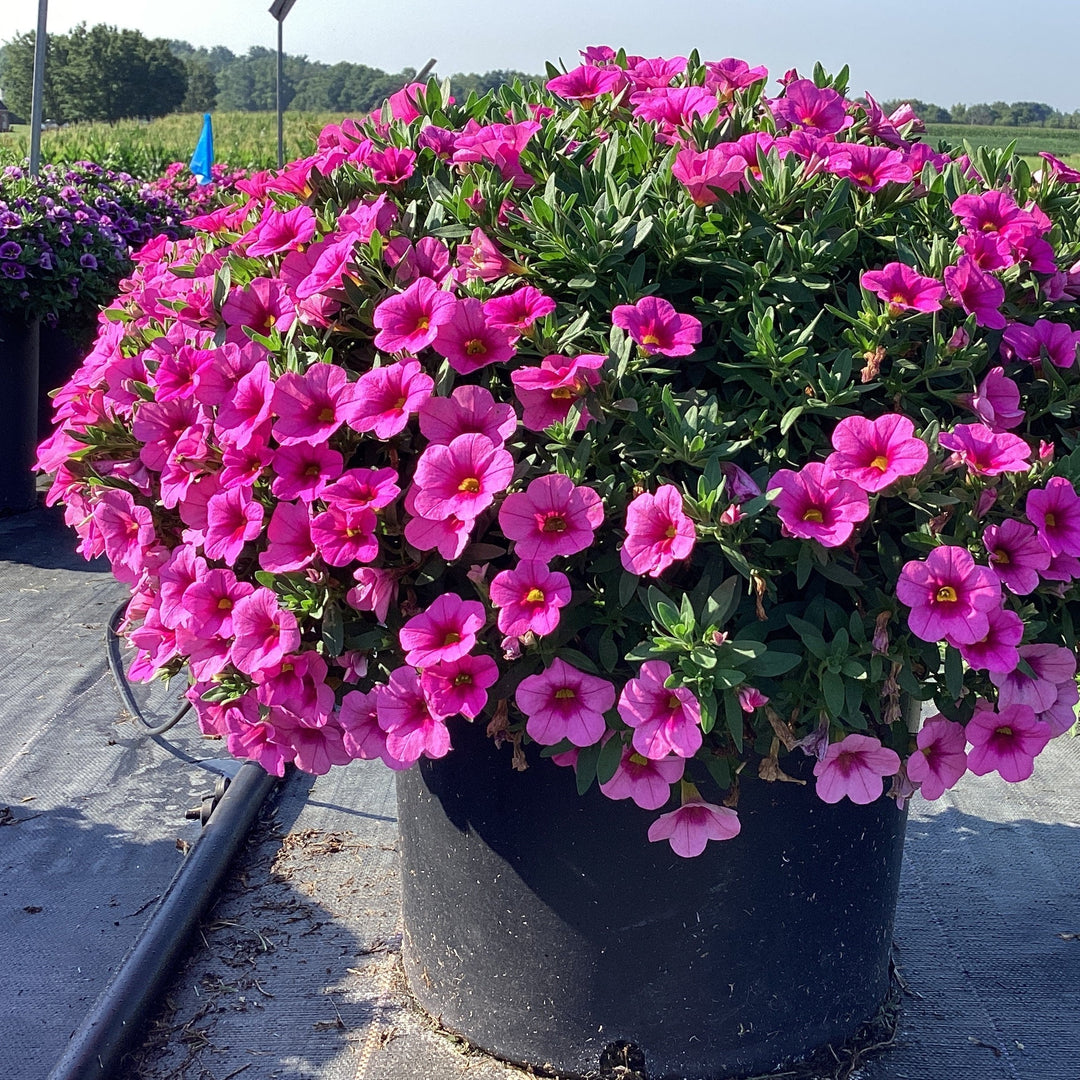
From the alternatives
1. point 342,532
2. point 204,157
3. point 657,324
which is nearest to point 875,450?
point 657,324

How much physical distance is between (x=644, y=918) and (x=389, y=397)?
0.84 m

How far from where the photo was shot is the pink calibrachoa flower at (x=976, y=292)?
1.46 meters

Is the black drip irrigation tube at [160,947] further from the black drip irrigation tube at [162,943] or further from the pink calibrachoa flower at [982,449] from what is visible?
the pink calibrachoa flower at [982,449]

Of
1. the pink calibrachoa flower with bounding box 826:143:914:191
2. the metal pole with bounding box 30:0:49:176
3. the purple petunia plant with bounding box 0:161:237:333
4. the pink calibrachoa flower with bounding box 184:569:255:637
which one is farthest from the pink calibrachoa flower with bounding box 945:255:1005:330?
the metal pole with bounding box 30:0:49:176

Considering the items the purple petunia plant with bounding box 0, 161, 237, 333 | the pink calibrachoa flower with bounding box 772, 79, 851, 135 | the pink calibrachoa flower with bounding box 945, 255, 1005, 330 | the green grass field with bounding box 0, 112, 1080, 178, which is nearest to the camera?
the pink calibrachoa flower with bounding box 945, 255, 1005, 330

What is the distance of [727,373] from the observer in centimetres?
149

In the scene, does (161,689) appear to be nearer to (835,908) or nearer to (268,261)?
(268,261)

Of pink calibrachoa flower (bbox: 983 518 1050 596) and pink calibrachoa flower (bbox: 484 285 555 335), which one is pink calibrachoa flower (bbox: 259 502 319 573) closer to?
pink calibrachoa flower (bbox: 484 285 555 335)

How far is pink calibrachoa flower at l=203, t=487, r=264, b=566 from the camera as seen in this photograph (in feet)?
4.64

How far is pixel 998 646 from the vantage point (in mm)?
1279

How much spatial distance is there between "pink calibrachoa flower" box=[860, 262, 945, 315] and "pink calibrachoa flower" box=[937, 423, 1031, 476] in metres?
0.19

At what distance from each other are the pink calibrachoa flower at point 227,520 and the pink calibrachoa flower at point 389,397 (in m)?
0.18

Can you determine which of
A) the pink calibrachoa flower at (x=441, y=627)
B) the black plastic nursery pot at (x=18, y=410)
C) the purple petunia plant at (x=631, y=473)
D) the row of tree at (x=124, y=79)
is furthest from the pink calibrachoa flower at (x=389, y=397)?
the row of tree at (x=124, y=79)

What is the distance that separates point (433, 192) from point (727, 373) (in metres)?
0.54
